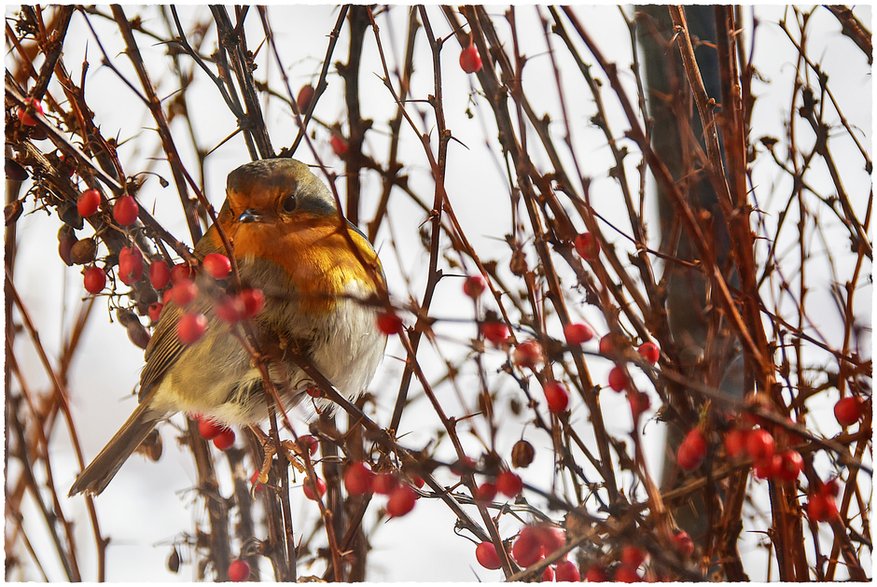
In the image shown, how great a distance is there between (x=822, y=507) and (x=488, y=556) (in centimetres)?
43

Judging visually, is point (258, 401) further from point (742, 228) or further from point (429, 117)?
point (742, 228)

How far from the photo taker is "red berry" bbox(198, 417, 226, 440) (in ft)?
5.04

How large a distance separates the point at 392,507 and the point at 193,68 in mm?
994

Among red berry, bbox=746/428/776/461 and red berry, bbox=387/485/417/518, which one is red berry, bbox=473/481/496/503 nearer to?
red berry, bbox=387/485/417/518

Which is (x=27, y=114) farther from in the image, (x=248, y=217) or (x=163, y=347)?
(x=163, y=347)

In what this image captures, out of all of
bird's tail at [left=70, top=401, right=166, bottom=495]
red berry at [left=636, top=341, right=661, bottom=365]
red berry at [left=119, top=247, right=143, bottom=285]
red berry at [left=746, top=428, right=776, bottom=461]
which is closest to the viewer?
red berry at [left=746, top=428, right=776, bottom=461]

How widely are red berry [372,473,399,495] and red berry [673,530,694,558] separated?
34 cm

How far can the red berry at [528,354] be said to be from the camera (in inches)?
37.9

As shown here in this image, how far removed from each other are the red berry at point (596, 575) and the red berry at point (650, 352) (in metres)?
0.26

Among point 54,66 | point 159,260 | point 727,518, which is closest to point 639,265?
point 727,518

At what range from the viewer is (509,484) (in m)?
0.95

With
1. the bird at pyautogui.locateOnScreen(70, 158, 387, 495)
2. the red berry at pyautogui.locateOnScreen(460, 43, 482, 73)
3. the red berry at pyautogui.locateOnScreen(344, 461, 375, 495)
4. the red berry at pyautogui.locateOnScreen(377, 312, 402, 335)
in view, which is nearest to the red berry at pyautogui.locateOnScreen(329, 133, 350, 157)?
the bird at pyautogui.locateOnScreen(70, 158, 387, 495)

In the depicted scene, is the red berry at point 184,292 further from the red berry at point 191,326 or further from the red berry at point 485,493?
the red berry at point 485,493

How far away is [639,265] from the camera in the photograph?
1136 mm
